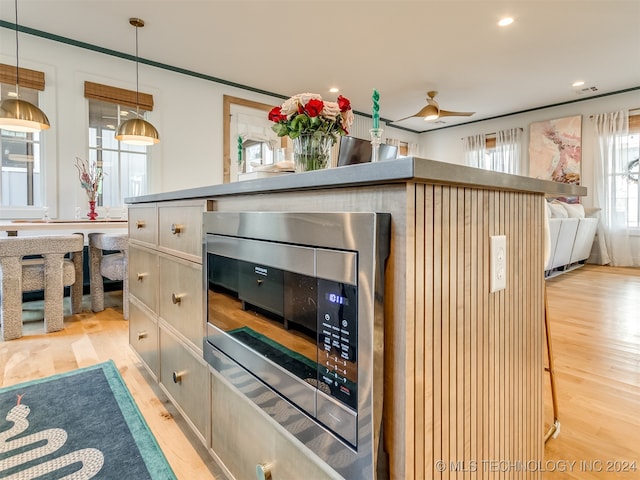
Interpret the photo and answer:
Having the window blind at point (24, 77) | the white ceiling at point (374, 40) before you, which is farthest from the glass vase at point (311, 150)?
the window blind at point (24, 77)

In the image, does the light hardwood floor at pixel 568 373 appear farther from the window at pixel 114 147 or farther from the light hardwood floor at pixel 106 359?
the window at pixel 114 147

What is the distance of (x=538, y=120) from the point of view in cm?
645

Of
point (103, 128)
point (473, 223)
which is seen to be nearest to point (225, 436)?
point (473, 223)

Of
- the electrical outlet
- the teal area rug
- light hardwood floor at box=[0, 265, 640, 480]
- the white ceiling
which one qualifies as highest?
the white ceiling

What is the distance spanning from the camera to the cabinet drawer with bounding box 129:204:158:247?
1.59 m

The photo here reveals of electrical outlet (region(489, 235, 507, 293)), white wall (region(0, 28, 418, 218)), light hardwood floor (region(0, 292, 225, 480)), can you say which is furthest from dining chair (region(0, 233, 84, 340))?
electrical outlet (region(489, 235, 507, 293))

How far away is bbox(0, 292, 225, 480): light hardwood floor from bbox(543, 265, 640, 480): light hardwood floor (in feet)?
4.09

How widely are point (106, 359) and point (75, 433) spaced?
0.83 meters

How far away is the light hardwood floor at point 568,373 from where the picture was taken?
1.22 metres

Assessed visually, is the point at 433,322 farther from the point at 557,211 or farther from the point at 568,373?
the point at 557,211

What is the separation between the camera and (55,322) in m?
2.65

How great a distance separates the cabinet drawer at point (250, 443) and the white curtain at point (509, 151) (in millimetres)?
7051

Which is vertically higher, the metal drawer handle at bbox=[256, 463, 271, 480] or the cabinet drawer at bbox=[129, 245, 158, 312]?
the cabinet drawer at bbox=[129, 245, 158, 312]

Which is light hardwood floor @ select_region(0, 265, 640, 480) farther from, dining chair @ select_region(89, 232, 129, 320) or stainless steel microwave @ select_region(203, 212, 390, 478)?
stainless steel microwave @ select_region(203, 212, 390, 478)
